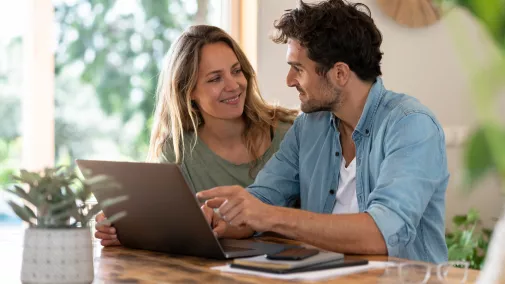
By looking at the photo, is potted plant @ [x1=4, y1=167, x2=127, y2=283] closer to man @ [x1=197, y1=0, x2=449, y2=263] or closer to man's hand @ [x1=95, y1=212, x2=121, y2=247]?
man @ [x1=197, y1=0, x2=449, y2=263]

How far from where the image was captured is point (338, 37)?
83.9 inches

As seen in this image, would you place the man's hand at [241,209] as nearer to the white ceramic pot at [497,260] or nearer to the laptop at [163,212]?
the laptop at [163,212]

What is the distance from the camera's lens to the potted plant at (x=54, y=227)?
1027 mm

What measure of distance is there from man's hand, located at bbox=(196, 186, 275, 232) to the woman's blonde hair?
0.96m

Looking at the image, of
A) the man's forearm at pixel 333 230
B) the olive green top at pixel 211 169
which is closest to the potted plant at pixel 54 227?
the man's forearm at pixel 333 230

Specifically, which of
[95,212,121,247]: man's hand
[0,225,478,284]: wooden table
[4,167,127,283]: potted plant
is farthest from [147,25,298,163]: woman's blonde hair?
[4,167,127,283]: potted plant

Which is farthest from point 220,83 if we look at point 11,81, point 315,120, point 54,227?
point 54,227

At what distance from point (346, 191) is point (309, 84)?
35 cm

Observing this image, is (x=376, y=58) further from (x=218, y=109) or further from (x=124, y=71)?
(x=124, y=71)

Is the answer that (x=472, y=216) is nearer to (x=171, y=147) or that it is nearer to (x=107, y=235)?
(x=171, y=147)

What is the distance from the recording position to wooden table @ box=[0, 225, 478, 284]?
125cm

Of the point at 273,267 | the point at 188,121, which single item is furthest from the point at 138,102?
the point at 273,267

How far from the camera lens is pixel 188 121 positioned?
2666mm

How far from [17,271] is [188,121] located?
4.20 ft
